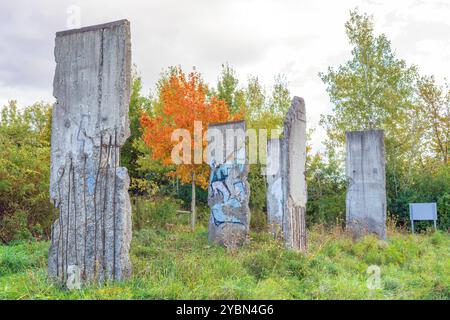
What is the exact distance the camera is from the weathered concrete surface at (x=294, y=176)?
9602 millimetres

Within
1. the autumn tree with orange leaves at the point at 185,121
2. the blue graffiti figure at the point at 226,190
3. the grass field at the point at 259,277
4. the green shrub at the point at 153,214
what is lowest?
the grass field at the point at 259,277

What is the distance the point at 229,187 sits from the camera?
12.6 metres

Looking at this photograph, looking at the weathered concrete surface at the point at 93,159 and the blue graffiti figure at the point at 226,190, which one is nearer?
the weathered concrete surface at the point at 93,159

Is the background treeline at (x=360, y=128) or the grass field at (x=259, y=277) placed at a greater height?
the background treeline at (x=360, y=128)

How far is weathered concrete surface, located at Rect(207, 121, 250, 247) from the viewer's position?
40.1 ft

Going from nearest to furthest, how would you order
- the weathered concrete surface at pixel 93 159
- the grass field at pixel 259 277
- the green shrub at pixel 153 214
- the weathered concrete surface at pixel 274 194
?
the grass field at pixel 259 277 → the weathered concrete surface at pixel 93 159 → the weathered concrete surface at pixel 274 194 → the green shrub at pixel 153 214

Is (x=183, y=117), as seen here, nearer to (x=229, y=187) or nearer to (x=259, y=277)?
(x=229, y=187)

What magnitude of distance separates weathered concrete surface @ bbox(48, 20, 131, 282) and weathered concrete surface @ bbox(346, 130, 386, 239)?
8.53 meters

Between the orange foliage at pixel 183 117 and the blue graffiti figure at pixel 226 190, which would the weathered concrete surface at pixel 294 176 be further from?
the orange foliage at pixel 183 117

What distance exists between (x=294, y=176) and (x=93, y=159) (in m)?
4.50

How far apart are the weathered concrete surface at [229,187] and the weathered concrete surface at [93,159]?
5.61 meters

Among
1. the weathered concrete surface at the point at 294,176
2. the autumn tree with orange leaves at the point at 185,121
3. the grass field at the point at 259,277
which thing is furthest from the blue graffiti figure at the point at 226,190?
the autumn tree with orange leaves at the point at 185,121

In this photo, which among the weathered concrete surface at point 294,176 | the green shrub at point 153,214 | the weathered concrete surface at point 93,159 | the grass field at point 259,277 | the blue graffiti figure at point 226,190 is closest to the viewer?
the grass field at point 259,277

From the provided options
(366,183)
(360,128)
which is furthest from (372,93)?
(366,183)
